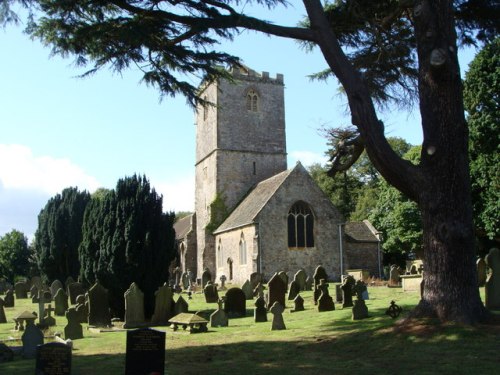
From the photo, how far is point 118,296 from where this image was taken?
1546 centimetres

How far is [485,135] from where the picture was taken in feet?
81.9

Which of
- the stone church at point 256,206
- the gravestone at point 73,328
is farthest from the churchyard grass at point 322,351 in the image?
the stone church at point 256,206

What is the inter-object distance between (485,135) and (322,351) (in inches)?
764

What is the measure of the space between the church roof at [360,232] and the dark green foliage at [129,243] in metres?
19.7

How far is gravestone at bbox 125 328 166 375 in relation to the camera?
21.8ft

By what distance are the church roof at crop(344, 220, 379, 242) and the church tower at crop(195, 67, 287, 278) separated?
649 centimetres

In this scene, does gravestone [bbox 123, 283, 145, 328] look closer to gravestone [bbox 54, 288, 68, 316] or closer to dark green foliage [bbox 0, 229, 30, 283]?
gravestone [bbox 54, 288, 68, 316]

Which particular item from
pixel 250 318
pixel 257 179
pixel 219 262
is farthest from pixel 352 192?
pixel 250 318

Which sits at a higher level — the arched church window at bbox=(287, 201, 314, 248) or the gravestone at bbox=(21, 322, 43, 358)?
the arched church window at bbox=(287, 201, 314, 248)

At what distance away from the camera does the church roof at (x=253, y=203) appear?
3119 centimetres

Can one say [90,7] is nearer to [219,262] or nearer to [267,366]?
[267,366]

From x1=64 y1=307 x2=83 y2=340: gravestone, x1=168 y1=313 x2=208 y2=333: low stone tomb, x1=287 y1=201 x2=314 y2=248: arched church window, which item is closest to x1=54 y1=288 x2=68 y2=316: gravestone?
x1=64 y1=307 x2=83 y2=340: gravestone

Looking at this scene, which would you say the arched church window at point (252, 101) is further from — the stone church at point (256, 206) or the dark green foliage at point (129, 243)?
the dark green foliage at point (129, 243)

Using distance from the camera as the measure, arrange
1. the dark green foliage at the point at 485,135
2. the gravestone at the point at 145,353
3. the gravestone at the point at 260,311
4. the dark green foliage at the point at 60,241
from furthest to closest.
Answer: the dark green foliage at the point at 60,241
the dark green foliage at the point at 485,135
the gravestone at the point at 260,311
the gravestone at the point at 145,353
